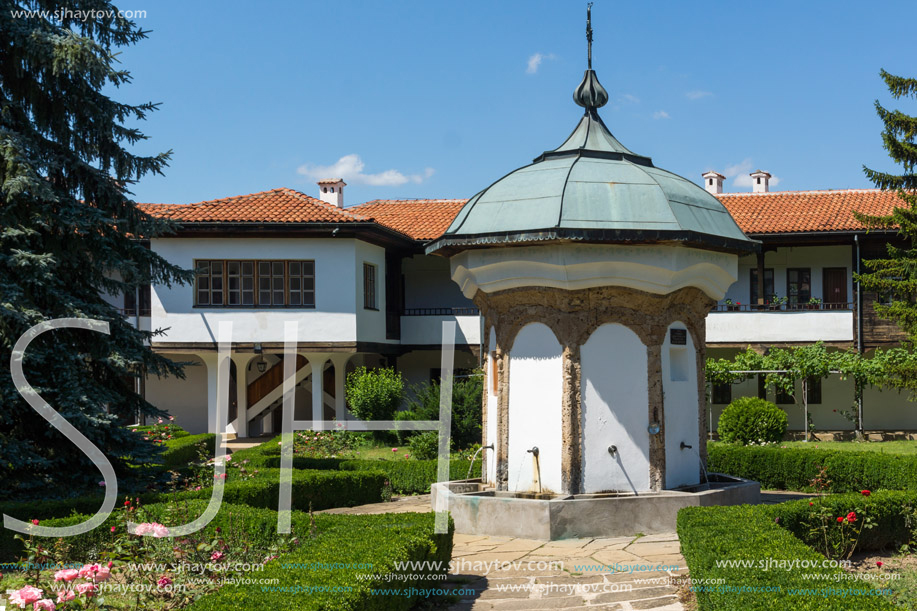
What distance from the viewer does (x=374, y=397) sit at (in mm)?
21734

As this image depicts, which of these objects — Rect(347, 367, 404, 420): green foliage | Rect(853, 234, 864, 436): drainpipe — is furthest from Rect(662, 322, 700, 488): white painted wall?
Rect(853, 234, 864, 436): drainpipe

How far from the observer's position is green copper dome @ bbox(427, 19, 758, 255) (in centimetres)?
1023

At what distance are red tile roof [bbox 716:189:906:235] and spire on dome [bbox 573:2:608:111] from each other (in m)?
13.1

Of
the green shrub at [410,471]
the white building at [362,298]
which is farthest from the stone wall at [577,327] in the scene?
the white building at [362,298]

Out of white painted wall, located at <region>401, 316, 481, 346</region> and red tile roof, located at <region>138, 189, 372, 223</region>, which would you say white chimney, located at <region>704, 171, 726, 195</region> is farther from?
red tile roof, located at <region>138, 189, 372, 223</region>

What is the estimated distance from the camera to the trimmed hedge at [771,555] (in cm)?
566

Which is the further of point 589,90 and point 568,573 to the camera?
point 589,90

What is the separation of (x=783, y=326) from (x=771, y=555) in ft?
61.1

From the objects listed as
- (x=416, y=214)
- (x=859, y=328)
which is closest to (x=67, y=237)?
(x=416, y=214)

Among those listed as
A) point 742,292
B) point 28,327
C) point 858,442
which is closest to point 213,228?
point 28,327

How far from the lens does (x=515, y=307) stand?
435 inches

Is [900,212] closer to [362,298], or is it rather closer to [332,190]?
[362,298]

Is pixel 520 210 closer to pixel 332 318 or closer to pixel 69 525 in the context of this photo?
pixel 69 525

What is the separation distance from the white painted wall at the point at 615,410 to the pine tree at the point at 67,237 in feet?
19.3
